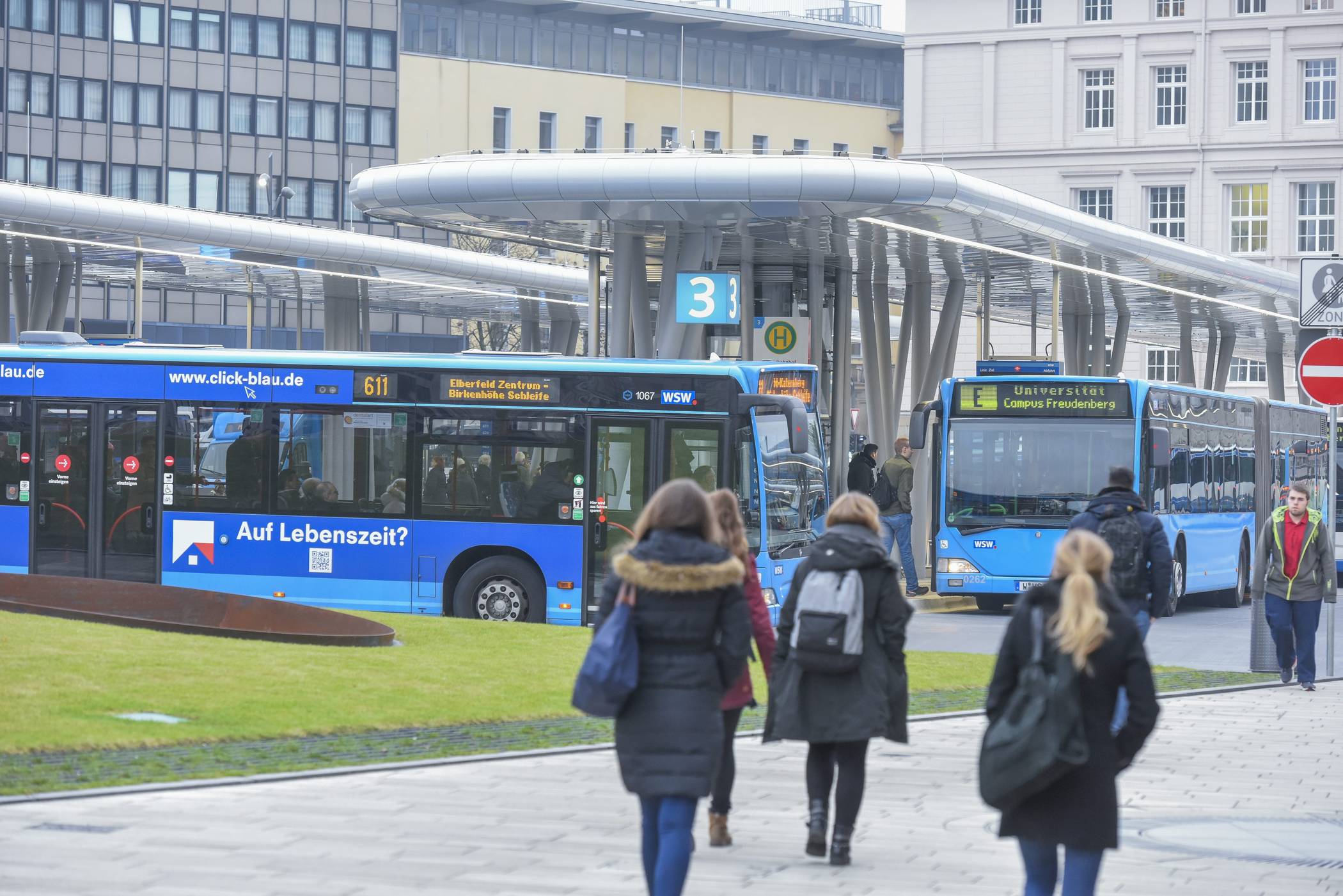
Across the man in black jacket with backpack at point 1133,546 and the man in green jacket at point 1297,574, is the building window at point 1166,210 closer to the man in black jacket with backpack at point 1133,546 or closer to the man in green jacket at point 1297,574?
the man in green jacket at point 1297,574

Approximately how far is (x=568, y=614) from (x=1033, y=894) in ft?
43.7

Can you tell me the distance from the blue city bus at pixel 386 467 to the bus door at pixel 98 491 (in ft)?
Answer: 0.07

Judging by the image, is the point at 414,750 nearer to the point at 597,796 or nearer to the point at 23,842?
the point at 597,796

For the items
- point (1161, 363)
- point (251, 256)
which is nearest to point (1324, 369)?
point (251, 256)

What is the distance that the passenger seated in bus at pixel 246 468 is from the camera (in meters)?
20.5

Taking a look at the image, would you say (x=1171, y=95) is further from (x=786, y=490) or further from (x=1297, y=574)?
(x=1297, y=574)

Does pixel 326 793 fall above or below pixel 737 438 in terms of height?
below

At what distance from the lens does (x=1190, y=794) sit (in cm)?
1083

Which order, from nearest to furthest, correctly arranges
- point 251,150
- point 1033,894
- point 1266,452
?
point 1033,894, point 1266,452, point 251,150

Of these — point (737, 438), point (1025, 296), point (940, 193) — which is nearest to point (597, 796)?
point (737, 438)

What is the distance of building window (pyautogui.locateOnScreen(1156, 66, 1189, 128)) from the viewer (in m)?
78.3

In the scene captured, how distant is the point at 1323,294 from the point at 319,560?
388 inches

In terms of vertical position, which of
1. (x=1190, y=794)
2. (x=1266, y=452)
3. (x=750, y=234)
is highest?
(x=750, y=234)

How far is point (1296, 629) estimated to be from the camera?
16.5 metres
